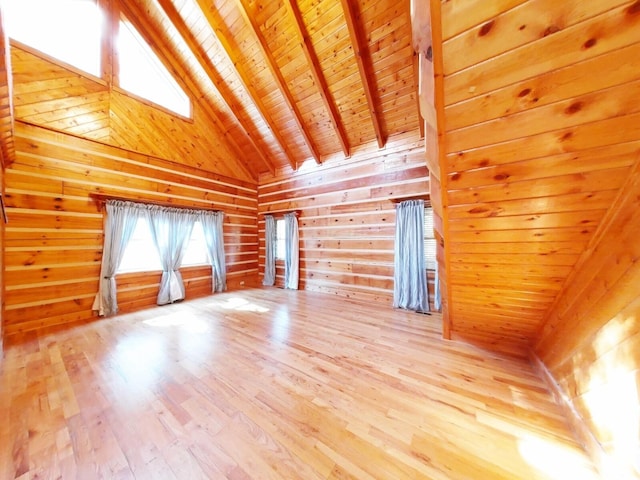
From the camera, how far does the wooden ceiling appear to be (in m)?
2.94

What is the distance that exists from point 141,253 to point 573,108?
208 inches

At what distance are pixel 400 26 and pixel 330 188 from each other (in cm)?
257

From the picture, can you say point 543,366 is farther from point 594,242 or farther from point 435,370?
point 594,242

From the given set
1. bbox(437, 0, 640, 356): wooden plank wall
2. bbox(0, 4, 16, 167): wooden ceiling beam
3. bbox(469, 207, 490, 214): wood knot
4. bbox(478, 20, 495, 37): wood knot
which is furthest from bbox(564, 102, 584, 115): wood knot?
bbox(0, 4, 16, 167): wooden ceiling beam

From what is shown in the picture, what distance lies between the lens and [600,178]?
1061mm

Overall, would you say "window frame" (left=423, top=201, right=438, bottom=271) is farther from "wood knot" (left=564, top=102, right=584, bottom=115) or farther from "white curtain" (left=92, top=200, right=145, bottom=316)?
"white curtain" (left=92, top=200, right=145, bottom=316)

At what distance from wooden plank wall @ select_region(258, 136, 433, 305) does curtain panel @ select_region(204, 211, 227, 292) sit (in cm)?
145

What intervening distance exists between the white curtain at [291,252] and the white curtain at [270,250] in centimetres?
44

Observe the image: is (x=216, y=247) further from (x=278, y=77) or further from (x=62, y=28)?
(x=62, y=28)

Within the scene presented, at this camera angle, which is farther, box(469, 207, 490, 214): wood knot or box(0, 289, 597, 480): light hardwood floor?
box(469, 207, 490, 214): wood knot

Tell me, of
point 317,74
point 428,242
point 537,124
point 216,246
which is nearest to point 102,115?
point 216,246

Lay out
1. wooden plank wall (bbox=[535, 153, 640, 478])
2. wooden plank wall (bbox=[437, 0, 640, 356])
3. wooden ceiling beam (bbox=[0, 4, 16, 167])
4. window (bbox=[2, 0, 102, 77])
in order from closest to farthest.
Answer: wooden plank wall (bbox=[437, 0, 640, 356])
wooden plank wall (bbox=[535, 153, 640, 478])
wooden ceiling beam (bbox=[0, 4, 16, 167])
window (bbox=[2, 0, 102, 77])

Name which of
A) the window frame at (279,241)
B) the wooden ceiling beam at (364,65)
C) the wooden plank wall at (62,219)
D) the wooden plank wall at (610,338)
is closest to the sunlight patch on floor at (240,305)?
the wooden plank wall at (62,219)

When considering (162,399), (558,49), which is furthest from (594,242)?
(162,399)
